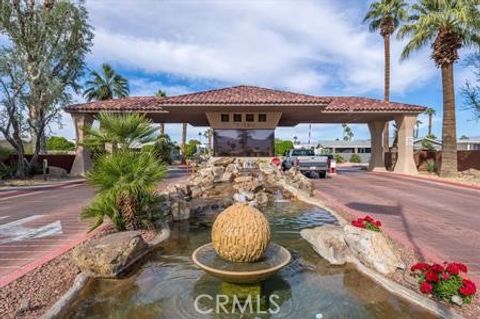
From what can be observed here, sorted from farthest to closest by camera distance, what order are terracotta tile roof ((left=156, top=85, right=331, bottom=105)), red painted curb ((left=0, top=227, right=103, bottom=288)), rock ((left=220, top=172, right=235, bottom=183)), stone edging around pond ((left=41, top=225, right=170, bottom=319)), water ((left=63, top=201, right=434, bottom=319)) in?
terracotta tile roof ((left=156, top=85, right=331, bottom=105)), rock ((left=220, top=172, right=235, bottom=183)), red painted curb ((left=0, top=227, right=103, bottom=288)), water ((left=63, top=201, right=434, bottom=319)), stone edging around pond ((left=41, top=225, right=170, bottom=319))

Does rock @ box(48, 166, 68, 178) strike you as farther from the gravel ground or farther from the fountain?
the gravel ground

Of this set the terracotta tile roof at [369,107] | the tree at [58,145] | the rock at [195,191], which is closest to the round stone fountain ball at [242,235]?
the rock at [195,191]

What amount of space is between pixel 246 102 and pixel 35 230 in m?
13.8

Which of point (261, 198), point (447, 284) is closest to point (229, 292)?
point (447, 284)

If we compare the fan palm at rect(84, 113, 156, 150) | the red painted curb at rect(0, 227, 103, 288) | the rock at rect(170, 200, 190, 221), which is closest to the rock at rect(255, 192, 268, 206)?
the rock at rect(170, 200, 190, 221)

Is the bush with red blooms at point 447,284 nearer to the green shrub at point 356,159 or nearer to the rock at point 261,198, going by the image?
the rock at point 261,198

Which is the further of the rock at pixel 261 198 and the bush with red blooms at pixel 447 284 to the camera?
the rock at pixel 261 198

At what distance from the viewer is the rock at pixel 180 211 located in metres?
9.58

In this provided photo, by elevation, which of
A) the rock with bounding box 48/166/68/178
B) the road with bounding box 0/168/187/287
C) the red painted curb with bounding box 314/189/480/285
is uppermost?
the rock with bounding box 48/166/68/178

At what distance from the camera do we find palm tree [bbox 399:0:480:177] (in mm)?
20797

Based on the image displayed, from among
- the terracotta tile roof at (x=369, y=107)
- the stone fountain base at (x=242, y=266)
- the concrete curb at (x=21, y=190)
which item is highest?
the terracotta tile roof at (x=369, y=107)

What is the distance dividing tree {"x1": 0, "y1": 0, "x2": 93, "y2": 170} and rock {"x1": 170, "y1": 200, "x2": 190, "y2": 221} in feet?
54.4

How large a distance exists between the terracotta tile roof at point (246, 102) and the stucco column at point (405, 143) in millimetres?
939

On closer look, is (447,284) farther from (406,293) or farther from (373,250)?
(373,250)
